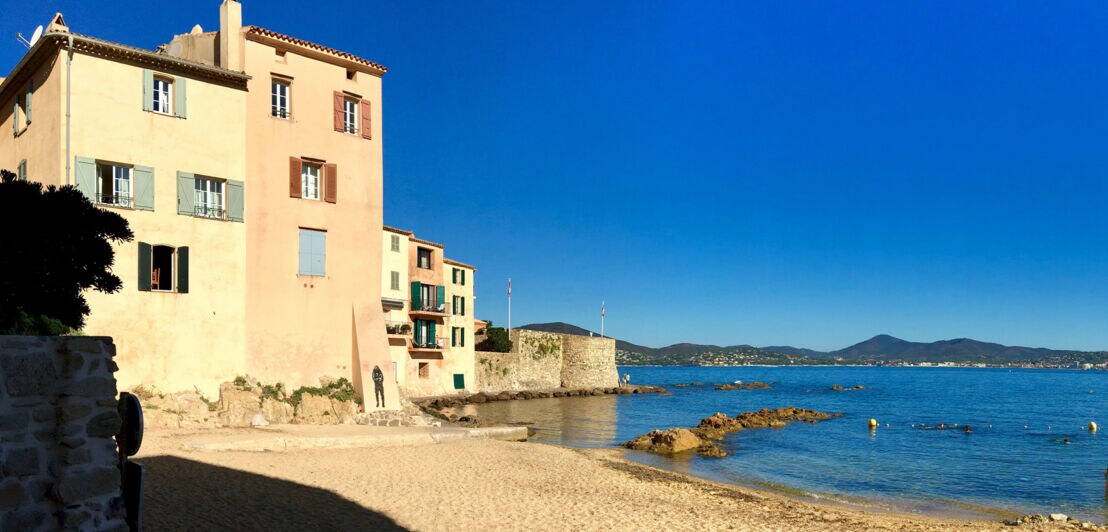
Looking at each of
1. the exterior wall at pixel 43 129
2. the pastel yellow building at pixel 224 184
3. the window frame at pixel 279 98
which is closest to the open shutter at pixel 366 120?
the pastel yellow building at pixel 224 184

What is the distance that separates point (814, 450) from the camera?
105 feet

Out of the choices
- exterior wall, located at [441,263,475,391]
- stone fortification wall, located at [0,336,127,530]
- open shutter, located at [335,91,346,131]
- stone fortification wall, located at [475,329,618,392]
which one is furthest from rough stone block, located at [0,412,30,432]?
stone fortification wall, located at [475,329,618,392]

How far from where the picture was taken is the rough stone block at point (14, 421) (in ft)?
20.4

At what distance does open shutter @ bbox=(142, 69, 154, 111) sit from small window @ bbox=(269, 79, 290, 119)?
3.79 m

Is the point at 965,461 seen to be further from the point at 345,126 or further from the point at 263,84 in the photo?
the point at 263,84

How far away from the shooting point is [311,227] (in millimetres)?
25000

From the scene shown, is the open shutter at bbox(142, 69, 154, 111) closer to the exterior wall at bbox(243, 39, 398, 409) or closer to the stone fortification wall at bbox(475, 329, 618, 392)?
the exterior wall at bbox(243, 39, 398, 409)

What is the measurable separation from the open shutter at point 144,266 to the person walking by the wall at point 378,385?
303 inches

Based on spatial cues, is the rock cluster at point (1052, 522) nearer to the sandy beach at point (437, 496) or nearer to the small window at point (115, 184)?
the sandy beach at point (437, 496)

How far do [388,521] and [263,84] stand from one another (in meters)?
17.0

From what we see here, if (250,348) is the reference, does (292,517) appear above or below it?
below

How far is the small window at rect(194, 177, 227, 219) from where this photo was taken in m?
22.4

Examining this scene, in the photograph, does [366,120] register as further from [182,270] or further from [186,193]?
[182,270]

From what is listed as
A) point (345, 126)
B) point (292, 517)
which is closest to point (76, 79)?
point (345, 126)
